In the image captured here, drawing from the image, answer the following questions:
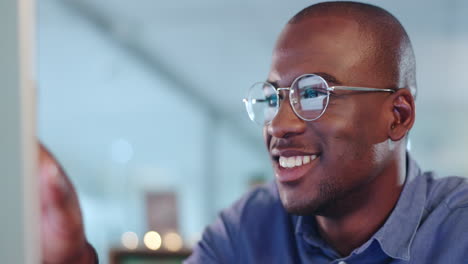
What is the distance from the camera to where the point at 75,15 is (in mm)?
4090

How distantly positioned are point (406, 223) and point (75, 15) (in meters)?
3.36

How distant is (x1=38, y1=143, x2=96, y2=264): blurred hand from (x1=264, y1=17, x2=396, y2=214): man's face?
1.18ft

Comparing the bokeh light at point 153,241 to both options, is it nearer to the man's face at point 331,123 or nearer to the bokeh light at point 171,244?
the bokeh light at point 171,244

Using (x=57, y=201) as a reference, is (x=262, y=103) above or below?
above

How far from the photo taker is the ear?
3.70ft

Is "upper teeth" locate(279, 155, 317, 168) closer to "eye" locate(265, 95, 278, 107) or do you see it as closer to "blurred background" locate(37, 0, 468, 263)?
"eye" locate(265, 95, 278, 107)

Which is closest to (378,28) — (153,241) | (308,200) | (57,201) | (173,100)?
(308,200)

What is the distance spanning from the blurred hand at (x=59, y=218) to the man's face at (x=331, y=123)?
0.36m

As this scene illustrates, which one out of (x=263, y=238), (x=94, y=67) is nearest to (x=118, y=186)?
(x=94, y=67)

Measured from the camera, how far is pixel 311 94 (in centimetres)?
108

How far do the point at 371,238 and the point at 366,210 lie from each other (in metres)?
0.06

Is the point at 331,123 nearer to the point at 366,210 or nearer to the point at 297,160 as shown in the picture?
the point at 297,160

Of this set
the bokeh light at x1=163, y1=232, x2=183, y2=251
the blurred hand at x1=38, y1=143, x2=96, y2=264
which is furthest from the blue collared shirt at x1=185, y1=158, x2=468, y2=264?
the bokeh light at x1=163, y1=232, x2=183, y2=251

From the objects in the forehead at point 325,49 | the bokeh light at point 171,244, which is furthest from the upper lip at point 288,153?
the bokeh light at point 171,244
